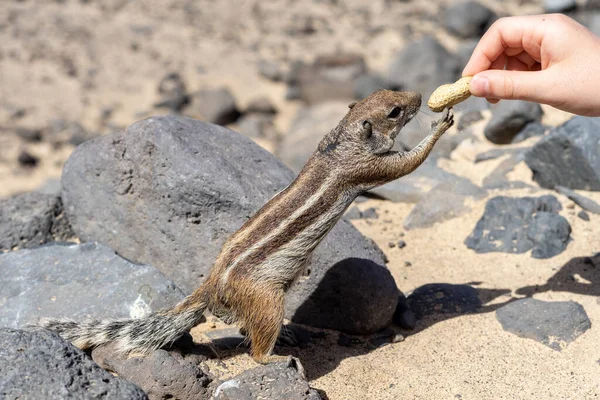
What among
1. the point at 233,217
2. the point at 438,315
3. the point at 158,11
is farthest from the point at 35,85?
the point at 438,315

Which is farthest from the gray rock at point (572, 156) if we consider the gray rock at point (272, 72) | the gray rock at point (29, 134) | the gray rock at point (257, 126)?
the gray rock at point (29, 134)

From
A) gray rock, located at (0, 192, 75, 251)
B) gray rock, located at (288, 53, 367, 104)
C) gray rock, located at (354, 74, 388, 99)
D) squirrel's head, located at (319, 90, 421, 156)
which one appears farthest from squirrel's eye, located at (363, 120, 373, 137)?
gray rock, located at (288, 53, 367, 104)

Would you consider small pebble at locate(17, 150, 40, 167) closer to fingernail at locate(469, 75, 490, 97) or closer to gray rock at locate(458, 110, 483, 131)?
gray rock at locate(458, 110, 483, 131)

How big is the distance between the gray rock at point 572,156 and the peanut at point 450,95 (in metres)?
2.10

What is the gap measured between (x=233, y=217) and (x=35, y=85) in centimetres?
902

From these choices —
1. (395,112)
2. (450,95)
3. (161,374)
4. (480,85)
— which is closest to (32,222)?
(161,374)

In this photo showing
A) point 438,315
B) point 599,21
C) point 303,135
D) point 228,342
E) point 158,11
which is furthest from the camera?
point 158,11

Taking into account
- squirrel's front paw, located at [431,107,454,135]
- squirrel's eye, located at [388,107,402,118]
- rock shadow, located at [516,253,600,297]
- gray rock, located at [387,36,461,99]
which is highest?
squirrel's eye, located at [388,107,402,118]

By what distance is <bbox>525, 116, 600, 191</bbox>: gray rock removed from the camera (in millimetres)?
6320

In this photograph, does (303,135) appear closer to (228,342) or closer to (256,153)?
(256,153)

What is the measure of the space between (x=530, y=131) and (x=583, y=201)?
5.75 feet

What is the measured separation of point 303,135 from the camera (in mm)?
11078

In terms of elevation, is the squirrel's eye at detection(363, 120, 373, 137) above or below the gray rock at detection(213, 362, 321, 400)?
above

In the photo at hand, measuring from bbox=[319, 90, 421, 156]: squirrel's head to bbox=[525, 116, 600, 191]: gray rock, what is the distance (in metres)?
2.18
